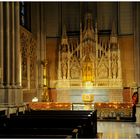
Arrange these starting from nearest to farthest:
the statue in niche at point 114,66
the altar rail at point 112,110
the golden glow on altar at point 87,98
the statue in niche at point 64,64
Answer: the altar rail at point 112,110 → the golden glow on altar at point 87,98 → the statue in niche at point 114,66 → the statue in niche at point 64,64

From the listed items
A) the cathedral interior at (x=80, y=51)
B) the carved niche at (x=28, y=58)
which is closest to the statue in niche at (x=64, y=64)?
the cathedral interior at (x=80, y=51)

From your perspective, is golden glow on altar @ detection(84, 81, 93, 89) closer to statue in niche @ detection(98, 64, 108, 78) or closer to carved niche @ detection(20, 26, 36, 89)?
statue in niche @ detection(98, 64, 108, 78)

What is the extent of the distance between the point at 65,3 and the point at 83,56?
443cm

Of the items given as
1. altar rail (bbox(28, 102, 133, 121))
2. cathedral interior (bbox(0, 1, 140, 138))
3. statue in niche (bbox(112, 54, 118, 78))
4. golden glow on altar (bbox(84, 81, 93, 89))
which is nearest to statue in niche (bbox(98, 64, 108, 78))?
cathedral interior (bbox(0, 1, 140, 138))

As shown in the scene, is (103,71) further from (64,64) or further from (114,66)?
(64,64)

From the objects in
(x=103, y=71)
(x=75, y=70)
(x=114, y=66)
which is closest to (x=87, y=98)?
(x=103, y=71)

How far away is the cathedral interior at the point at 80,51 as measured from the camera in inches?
910

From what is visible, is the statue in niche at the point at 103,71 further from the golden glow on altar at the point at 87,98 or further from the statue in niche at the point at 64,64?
the statue in niche at the point at 64,64

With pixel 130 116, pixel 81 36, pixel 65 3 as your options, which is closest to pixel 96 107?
pixel 130 116

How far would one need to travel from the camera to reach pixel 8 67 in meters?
15.5

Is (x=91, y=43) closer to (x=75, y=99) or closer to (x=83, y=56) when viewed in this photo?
(x=83, y=56)

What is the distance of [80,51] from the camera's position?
77.1 ft

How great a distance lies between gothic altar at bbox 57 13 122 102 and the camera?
23125 mm

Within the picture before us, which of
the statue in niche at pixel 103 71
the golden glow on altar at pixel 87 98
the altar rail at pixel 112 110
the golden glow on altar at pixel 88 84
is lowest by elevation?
the altar rail at pixel 112 110
